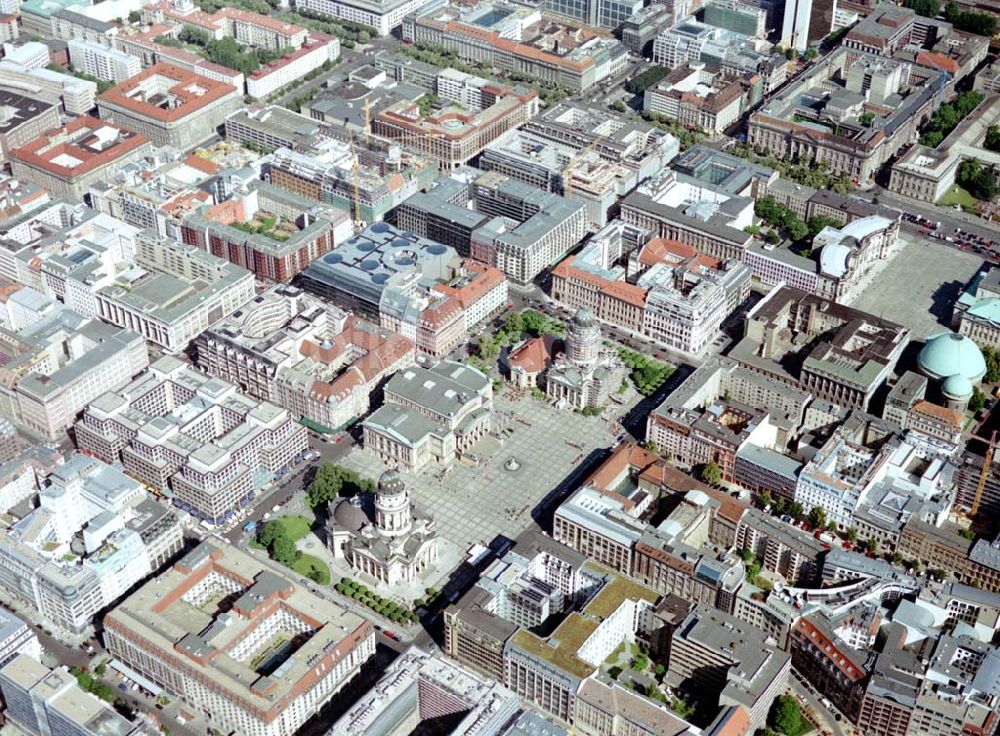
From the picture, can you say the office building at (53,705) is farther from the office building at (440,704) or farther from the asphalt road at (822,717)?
the asphalt road at (822,717)

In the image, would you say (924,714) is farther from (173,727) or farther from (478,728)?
(173,727)

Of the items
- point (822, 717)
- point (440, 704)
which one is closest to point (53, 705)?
point (440, 704)

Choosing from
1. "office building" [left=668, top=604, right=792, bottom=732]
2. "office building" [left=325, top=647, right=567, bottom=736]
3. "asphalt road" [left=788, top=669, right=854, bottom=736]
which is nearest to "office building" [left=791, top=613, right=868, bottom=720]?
"asphalt road" [left=788, top=669, right=854, bottom=736]

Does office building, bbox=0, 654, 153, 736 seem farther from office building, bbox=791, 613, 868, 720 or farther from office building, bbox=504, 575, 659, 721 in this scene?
office building, bbox=791, 613, 868, 720

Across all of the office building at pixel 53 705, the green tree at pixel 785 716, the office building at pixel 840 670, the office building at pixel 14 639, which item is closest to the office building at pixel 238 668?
the office building at pixel 53 705

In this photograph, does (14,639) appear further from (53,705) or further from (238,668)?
(238,668)

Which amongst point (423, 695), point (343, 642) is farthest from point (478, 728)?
point (343, 642)
